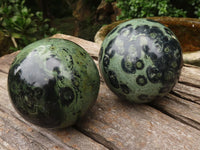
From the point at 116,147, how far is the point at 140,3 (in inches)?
94.0

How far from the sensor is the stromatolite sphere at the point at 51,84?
1063 millimetres

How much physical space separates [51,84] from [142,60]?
51 cm

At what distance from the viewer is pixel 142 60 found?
4.04 feet

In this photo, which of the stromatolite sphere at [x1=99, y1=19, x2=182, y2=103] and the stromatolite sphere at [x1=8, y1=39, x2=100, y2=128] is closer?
the stromatolite sphere at [x1=8, y1=39, x2=100, y2=128]

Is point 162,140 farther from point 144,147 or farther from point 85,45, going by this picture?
point 85,45

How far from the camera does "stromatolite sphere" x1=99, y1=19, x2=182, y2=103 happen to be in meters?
1.24

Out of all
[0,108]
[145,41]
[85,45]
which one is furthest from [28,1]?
[145,41]

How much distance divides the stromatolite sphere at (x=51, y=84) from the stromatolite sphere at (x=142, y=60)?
204 mm

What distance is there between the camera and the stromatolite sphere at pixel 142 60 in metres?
1.24

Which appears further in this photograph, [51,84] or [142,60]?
[142,60]

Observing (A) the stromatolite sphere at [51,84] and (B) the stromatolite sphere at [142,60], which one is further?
(B) the stromatolite sphere at [142,60]

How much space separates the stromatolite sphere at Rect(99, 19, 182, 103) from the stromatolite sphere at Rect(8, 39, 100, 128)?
20 cm

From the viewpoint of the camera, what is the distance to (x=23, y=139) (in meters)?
1.25

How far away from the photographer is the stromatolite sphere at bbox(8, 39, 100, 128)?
1063 mm
